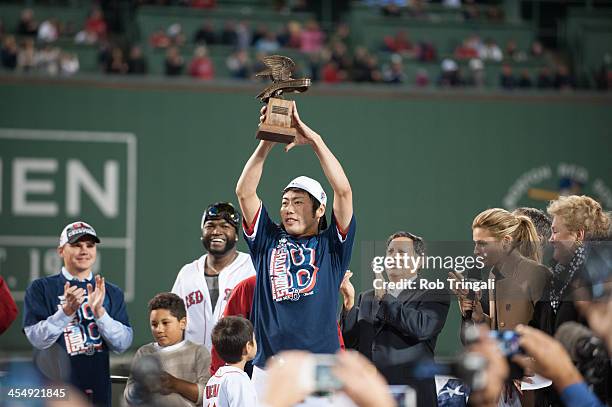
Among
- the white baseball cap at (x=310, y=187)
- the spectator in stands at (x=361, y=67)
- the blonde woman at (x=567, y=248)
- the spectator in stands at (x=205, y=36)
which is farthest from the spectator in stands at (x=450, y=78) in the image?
the white baseball cap at (x=310, y=187)

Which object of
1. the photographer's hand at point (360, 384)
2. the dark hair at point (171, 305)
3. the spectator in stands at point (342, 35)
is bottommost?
the photographer's hand at point (360, 384)

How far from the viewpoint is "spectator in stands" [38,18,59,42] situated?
49.6ft

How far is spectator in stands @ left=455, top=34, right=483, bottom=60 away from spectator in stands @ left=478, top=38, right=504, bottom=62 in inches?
3.3

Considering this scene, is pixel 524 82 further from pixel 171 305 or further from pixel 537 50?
pixel 171 305

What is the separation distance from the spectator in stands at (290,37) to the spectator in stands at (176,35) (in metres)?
1.67

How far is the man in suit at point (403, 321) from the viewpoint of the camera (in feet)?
15.3

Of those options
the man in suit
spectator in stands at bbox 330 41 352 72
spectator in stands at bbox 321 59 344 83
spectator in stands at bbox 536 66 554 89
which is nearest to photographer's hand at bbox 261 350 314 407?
the man in suit

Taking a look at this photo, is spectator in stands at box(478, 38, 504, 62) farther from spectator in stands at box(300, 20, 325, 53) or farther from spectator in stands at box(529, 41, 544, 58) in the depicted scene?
spectator in stands at box(300, 20, 325, 53)

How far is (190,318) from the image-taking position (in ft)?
20.9

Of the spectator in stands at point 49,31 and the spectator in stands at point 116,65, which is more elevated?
the spectator in stands at point 49,31

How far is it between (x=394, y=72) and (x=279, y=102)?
35.6 ft

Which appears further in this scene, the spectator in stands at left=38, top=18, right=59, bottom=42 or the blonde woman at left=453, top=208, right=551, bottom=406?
the spectator in stands at left=38, top=18, right=59, bottom=42

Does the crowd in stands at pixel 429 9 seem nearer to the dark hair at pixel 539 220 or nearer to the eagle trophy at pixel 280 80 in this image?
the dark hair at pixel 539 220

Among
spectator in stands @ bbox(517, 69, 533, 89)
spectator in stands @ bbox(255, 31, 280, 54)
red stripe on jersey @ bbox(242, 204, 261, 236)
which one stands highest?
spectator in stands @ bbox(255, 31, 280, 54)
